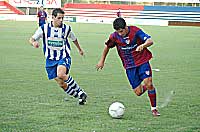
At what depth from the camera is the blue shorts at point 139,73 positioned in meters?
8.14

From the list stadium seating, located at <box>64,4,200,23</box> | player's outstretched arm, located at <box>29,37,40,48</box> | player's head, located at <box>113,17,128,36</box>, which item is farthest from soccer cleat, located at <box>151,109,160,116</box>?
stadium seating, located at <box>64,4,200,23</box>

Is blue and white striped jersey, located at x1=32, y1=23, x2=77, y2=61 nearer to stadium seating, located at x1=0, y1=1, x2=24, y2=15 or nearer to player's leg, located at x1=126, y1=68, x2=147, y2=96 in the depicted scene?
player's leg, located at x1=126, y1=68, x2=147, y2=96

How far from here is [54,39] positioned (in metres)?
9.04

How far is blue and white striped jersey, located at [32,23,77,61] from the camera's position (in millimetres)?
9008

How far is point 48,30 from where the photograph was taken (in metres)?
9.02

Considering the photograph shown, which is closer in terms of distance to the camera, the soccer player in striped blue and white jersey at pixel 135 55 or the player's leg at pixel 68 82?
the soccer player in striped blue and white jersey at pixel 135 55

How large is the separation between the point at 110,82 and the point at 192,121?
182 inches

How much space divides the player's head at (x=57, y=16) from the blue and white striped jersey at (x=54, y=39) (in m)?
0.11

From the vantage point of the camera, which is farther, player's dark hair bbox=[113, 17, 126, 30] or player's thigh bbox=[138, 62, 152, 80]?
player's thigh bbox=[138, 62, 152, 80]

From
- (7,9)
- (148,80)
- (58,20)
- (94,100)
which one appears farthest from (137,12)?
(148,80)

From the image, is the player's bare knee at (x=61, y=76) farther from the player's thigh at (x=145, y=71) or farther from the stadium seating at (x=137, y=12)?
the stadium seating at (x=137, y=12)

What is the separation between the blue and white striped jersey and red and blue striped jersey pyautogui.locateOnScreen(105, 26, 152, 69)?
3.73 feet

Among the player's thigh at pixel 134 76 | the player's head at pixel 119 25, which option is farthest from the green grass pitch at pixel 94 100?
the player's head at pixel 119 25

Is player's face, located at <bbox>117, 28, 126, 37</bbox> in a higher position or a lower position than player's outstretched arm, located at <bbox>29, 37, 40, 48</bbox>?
higher
